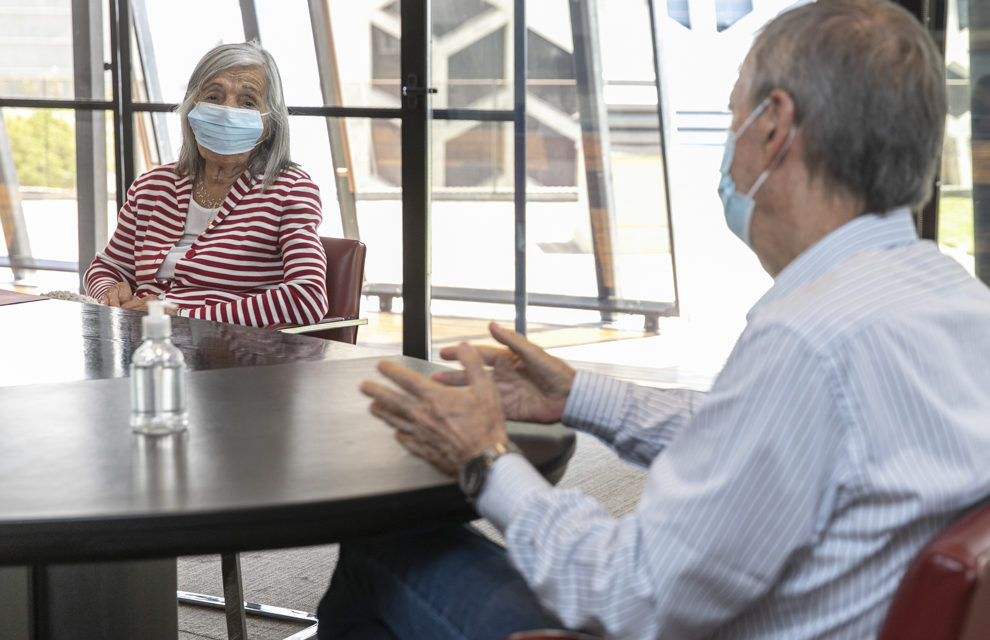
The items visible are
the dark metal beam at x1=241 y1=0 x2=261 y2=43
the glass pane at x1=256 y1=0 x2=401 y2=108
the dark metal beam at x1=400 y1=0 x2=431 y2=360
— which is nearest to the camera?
the dark metal beam at x1=400 y1=0 x2=431 y2=360

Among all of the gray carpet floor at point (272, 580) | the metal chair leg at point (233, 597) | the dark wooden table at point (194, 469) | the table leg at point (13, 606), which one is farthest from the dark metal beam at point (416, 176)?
the table leg at point (13, 606)

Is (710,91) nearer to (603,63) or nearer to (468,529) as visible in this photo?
(603,63)

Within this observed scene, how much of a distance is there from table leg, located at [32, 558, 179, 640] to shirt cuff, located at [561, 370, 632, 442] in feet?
2.41

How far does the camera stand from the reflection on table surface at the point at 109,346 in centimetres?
178

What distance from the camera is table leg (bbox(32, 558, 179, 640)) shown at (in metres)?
1.67

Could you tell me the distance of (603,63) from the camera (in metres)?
4.80

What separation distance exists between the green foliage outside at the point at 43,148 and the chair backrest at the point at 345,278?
371 cm

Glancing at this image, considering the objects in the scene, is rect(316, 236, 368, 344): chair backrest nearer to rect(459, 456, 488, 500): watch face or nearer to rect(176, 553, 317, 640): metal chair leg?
rect(176, 553, 317, 640): metal chair leg

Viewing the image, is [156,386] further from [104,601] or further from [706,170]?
[706,170]

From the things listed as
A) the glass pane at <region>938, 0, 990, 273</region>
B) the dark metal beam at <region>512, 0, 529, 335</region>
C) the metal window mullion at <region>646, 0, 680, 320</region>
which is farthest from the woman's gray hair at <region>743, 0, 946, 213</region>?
the dark metal beam at <region>512, 0, 529, 335</region>

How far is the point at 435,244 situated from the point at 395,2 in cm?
115

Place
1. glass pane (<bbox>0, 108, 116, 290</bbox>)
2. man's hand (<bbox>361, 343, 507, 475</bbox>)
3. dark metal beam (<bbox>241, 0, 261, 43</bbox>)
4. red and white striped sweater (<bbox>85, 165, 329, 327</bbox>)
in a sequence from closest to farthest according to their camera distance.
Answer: man's hand (<bbox>361, 343, 507, 475</bbox>) → red and white striped sweater (<bbox>85, 165, 329, 327</bbox>) → dark metal beam (<bbox>241, 0, 261, 43</bbox>) → glass pane (<bbox>0, 108, 116, 290</bbox>)

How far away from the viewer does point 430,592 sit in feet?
4.29

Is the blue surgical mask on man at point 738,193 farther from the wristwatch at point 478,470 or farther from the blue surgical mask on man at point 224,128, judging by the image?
the blue surgical mask on man at point 224,128
